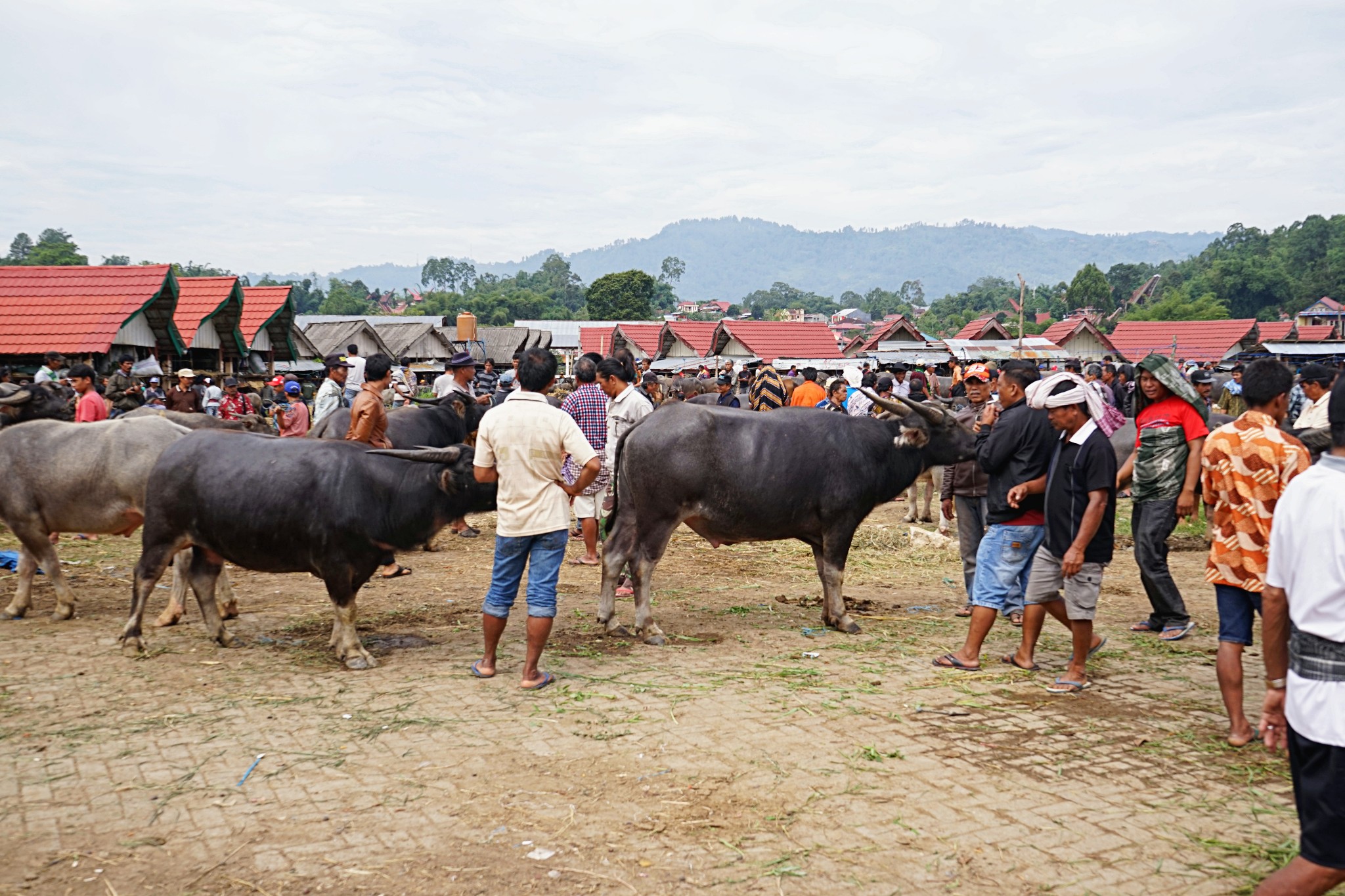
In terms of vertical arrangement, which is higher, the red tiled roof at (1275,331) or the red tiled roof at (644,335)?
the red tiled roof at (1275,331)

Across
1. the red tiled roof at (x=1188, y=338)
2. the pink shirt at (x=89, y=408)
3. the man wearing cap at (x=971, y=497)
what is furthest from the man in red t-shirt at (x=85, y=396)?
the red tiled roof at (x=1188, y=338)

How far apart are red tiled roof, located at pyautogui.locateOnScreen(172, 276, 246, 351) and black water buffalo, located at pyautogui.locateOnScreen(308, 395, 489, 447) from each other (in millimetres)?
14974

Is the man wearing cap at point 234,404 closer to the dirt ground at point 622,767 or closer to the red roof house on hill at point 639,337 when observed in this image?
the dirt ground at point 622,767

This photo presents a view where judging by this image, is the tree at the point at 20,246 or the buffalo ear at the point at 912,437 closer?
the buffalo ear at the point at 912,437

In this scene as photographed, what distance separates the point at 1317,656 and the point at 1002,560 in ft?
10.4

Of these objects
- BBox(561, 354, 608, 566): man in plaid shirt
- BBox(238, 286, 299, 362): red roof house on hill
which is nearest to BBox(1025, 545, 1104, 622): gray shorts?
BBox(561, 354, 608, 566): man in plaid shirt

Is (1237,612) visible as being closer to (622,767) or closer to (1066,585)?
(1066,585)

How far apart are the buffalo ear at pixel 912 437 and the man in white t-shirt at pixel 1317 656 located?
4421 mm

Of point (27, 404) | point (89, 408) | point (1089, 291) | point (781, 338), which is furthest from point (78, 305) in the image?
point (1089, 291)

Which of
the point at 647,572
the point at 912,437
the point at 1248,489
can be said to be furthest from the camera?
the point at 912,437

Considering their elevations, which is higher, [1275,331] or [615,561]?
[1275,331]

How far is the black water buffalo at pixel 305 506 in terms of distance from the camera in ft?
20.2

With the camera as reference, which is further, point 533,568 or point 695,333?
point 695,333

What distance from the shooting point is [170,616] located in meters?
7.05
